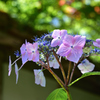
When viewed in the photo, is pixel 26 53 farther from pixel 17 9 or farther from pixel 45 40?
pixel 17 9

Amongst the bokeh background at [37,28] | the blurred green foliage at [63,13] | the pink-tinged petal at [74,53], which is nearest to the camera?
the pink-tinged petal at [74,53]

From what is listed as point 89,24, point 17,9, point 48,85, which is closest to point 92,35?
point 89,24

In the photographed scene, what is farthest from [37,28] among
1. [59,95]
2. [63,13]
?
[59,95]

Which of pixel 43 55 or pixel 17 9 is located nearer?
pixel 43 55

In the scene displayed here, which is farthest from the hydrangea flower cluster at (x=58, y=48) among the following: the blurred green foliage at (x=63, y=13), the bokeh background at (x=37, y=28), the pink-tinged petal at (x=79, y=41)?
the blurred green foliage at (x=63, y=13)

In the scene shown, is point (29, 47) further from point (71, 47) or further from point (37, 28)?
point (37, 28)

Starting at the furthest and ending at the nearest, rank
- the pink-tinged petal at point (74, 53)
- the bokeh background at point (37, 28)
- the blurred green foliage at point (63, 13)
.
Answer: the blurred green foliage at point (63, 13) < the bokeh background at point (37, 28) < the pink-tinged petal at point (74, 53)

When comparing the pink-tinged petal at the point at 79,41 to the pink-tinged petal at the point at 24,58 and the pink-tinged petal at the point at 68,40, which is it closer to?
the pink-tinged petal at the point at 68,40
